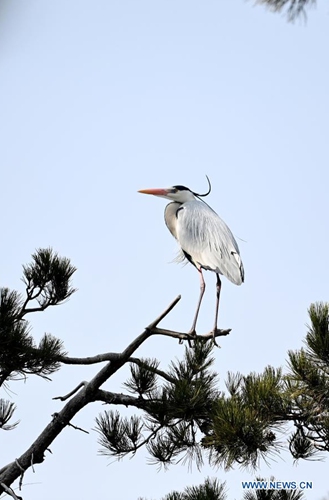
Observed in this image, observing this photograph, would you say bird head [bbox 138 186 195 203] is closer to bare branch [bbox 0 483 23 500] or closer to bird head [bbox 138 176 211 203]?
bird head [bbox 138 176 211 203]

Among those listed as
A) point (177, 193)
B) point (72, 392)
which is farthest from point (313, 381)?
point (177, 193)

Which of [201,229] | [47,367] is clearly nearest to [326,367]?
[47,367]

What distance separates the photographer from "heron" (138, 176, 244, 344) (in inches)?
147

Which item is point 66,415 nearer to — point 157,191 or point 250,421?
point 250,421

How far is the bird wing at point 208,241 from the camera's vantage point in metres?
3.72

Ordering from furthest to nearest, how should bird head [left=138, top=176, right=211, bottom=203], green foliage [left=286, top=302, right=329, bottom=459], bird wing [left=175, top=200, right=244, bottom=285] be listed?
bird head [left=138, top=176, right=211, bottom=203] → bird wing [left=175, top=200, right=244, bottom=285] → green foliage [left=286, top=302, right=329, bottom=459]

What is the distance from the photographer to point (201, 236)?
12.8 feet

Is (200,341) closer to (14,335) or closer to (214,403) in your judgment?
(214,403)

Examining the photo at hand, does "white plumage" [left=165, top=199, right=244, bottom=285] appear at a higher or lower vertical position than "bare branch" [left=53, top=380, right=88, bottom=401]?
higher

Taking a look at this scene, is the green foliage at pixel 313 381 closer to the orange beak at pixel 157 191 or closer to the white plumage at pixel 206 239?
the white plumage at pixel 206 239

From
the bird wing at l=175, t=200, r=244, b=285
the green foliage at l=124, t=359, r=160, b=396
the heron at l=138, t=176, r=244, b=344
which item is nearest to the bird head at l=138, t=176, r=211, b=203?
the heron at l=138, t=176, r=244, b=344

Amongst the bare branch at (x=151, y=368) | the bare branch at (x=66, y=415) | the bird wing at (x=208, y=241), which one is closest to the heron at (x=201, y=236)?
the bird wing at (x=208, y=241)

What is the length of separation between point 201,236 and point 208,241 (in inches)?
2.7

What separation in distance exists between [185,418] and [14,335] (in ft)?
2.23
